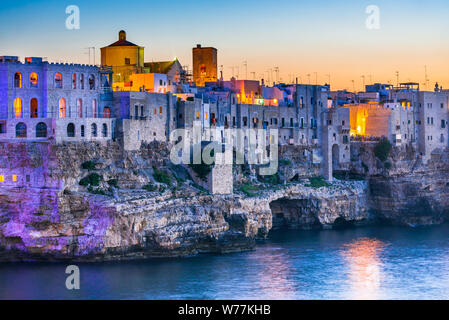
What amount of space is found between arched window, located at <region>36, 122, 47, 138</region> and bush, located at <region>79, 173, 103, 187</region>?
3.04 metres

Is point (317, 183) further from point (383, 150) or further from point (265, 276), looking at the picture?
point (265, 276)

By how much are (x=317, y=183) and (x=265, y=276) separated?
17.3 m

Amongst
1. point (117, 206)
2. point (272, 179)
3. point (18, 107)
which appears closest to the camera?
point (117, 206)

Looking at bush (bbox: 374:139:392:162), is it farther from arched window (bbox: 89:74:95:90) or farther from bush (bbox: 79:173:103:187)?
bush (bbox: 79:173:103:187)

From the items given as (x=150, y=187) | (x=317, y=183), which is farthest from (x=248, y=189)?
(x=150, y=187)

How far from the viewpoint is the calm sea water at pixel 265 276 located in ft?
137

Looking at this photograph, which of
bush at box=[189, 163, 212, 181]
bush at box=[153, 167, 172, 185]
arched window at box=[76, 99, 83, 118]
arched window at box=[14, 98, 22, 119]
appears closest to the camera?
arched window at box=[14, 98, 22, 119]

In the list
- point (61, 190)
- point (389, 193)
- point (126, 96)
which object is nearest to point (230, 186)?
point (126, 96)

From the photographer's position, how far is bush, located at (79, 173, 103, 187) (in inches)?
1881

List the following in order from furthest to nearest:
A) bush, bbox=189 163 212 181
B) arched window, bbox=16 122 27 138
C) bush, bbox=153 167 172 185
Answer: bush, bbox=189 163 212 181
bush, bbox=153 167 172 185
arched window, bbox=16 122 27 138

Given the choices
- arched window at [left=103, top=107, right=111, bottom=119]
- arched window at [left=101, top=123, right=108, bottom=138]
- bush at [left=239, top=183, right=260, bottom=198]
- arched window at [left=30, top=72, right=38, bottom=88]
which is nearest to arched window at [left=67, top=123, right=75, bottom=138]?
arched window at [left=101, top=123, right=108, bottom=138]

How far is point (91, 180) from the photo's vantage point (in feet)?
158

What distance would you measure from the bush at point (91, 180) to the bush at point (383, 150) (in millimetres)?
25253
